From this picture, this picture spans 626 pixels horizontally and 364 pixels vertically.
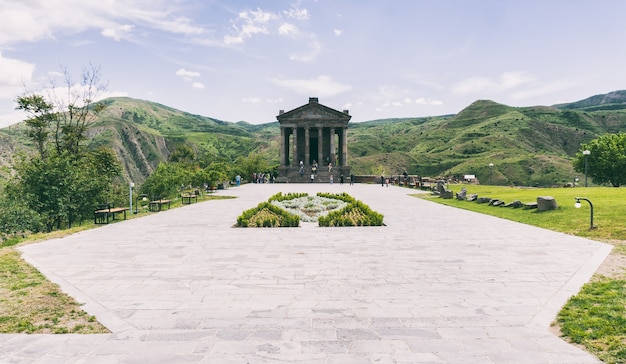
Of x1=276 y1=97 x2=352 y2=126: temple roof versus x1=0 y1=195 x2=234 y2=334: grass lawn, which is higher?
x1=276 y1=97 x2=352 y2=126: temple roof

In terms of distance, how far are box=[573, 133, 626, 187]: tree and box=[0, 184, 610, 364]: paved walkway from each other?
6110 centimetres

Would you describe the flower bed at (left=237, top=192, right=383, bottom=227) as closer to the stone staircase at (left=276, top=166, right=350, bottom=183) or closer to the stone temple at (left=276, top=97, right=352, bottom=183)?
the stone staircase at (left=276, top=166, right=350, bottom=183)

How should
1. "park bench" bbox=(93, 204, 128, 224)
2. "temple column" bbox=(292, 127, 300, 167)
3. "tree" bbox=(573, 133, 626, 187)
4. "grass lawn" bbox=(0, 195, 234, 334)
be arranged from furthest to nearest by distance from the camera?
"temple column" bbox=(292, 127, 300, 167)
"tree" bbox=(573, 133, 626, 187)
"park bench" bbox=(93, 204, 128, 224)
"grass lawn" bbox=(0, 195, 234, 334)

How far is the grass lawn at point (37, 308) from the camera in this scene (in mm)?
5453

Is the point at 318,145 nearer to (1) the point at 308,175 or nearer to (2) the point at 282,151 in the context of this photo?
(2) the point at 282,151

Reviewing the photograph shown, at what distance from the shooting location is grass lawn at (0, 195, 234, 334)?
17.9 ft

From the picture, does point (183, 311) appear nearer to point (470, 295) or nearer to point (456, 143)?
point (470, 295)

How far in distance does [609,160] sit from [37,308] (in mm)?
74464

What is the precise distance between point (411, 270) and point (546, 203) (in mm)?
12649

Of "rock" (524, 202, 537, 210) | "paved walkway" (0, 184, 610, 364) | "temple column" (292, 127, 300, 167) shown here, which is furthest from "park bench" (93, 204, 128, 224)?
"temple column" (292, 127, 300, 167)

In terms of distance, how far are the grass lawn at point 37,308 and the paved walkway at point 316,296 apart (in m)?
0.20

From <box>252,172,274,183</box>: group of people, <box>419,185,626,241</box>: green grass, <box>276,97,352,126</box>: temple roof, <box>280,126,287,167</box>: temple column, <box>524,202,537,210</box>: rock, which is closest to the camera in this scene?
<box>419,185,626,241</box>: green grass

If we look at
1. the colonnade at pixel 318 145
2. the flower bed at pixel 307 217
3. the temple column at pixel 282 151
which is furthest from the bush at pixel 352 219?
the temple column at pixel 282 151

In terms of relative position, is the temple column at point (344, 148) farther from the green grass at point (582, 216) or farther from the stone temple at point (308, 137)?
the green grass at point (582, 216)
